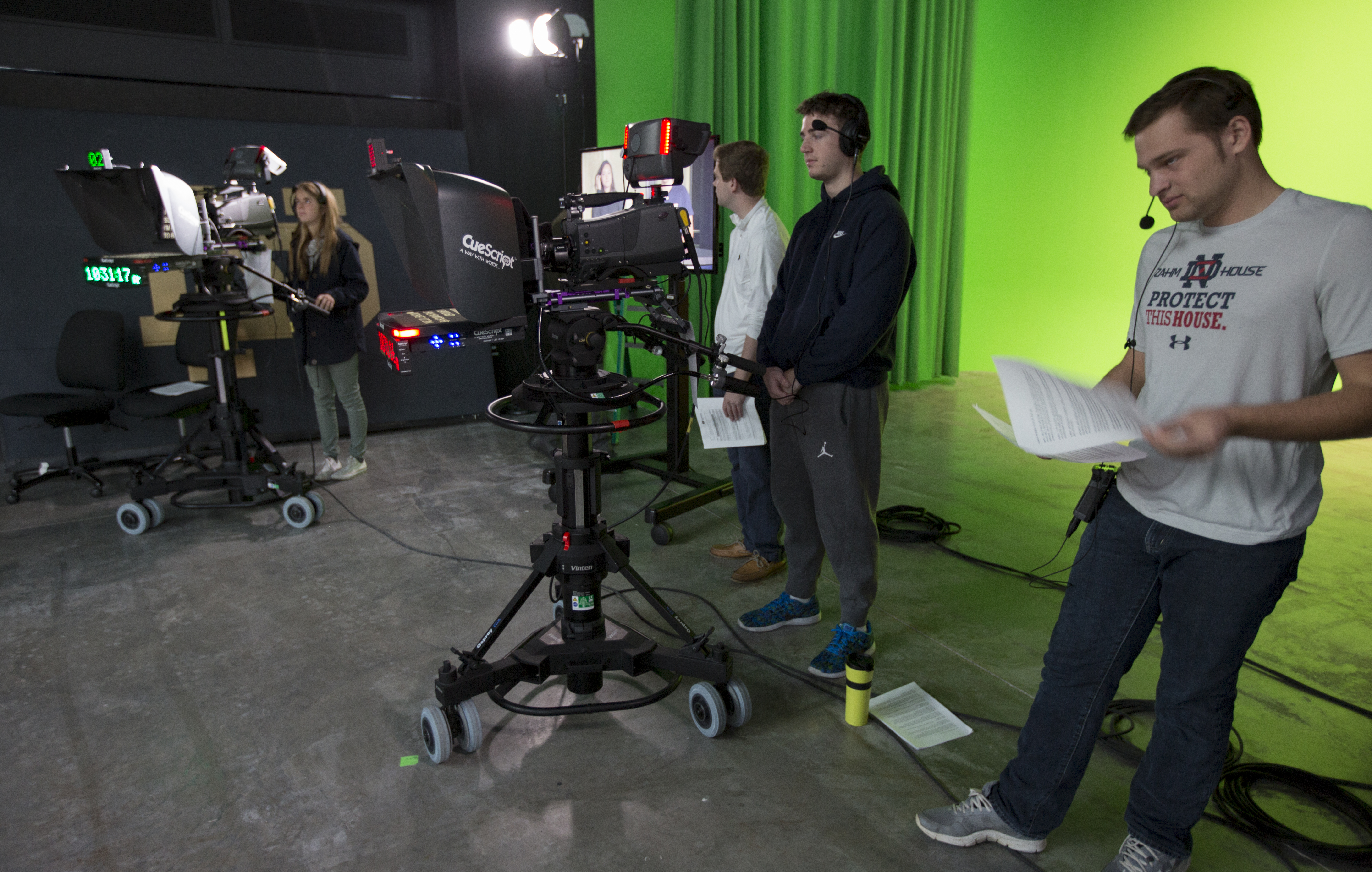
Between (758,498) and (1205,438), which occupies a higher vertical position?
(1205,438)

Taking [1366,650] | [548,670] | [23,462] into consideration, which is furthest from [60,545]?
[1366,650]

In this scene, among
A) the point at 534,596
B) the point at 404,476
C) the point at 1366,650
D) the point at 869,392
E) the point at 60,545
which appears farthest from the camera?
the point at 404,476

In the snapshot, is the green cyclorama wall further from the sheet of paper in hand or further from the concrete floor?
the sheet of paper in hand

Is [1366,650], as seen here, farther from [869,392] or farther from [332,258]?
[332,258]

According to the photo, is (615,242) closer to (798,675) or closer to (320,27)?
(798,675)

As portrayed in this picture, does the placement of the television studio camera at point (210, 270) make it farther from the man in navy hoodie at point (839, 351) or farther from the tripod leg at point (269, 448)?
the man in navy hoodie at point (839, 351)

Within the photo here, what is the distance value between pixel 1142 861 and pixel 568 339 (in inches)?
58.0

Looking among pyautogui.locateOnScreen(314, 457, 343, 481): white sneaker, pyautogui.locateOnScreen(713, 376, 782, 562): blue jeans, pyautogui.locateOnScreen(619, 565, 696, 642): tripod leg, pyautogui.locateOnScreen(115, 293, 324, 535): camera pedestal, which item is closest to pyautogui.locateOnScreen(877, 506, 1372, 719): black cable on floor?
pyautogui.locateOnScreen(713, 376, 782, 562): blue jeans

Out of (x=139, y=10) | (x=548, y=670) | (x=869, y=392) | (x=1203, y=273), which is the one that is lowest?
(x=548, y=670)

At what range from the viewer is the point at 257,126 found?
4.43 meters

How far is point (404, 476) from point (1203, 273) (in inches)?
145

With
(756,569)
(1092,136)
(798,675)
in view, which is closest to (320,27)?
(756,569)

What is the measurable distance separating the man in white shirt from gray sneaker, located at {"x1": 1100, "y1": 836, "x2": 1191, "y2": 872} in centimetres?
141

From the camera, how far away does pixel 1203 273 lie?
124 centimetres
